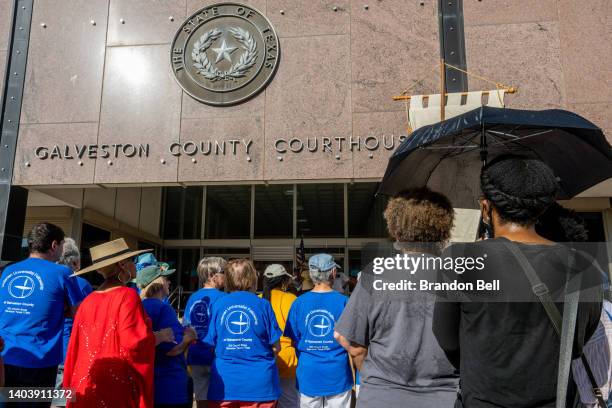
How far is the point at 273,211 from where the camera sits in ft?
53.9

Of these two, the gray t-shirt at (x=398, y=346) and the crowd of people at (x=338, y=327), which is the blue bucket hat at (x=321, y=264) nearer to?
the crowd of people at (x=338, y=327)

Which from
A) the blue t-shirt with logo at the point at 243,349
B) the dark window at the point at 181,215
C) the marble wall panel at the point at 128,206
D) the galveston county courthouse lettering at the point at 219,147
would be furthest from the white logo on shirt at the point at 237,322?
the dark window at the point at 181,215

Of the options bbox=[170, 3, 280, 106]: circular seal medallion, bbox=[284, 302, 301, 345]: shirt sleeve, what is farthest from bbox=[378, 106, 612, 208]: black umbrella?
bbox=[170, 3, 280, 106]: circular seal medallion

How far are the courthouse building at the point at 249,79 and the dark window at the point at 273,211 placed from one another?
7.68m

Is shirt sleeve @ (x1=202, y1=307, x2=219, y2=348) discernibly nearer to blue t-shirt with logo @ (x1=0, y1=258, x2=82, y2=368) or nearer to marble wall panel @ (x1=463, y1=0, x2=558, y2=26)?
blue t-shirt with logo @ (x1=0, y1=258, x2=82, y2=368)

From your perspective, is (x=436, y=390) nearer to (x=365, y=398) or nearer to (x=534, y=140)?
(x=365, y=398)

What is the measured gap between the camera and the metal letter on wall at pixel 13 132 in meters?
7.29

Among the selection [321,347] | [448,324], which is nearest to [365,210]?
[321,347]

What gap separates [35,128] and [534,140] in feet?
24.0

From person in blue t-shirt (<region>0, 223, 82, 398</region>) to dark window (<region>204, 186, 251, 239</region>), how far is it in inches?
439

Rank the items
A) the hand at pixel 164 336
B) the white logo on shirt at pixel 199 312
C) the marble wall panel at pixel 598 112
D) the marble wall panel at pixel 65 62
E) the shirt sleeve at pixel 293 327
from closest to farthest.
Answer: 1. the hand at pixel 164 336
2. the shirt sleeve at pixel 293 327
3. the white logo on shirt at pixel 199 312
4. the marble wall panel at pixel 598 112
5. the marble wall panel at pixel 65 62

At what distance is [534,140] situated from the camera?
10.1ft

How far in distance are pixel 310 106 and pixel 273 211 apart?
958 centimetres

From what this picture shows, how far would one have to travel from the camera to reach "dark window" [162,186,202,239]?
1466 cm
